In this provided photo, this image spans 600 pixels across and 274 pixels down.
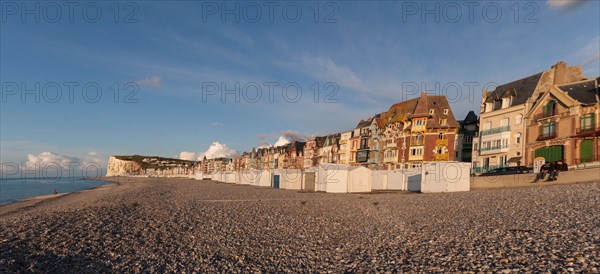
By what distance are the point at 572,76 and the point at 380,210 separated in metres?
40.7

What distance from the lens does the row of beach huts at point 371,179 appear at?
30234mm

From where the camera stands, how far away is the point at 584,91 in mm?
36219

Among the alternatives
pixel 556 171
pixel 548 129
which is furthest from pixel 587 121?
pixel 556 171

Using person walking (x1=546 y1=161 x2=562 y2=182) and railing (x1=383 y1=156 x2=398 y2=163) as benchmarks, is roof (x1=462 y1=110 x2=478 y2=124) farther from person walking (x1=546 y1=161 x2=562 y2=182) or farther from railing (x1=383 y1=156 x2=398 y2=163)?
person walking (x1=546 y1=161 x2=562 y2=182)

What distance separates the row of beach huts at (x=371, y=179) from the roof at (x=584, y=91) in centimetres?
1666

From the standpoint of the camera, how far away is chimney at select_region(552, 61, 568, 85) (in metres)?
43.2

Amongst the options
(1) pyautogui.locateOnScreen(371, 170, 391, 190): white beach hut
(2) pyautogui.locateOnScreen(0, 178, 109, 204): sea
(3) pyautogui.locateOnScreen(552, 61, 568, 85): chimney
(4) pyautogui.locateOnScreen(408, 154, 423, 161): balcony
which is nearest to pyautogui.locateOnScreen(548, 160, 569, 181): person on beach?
(1) pyautogui.locateOnScreen(371, 170, 391, 190): white beach hut

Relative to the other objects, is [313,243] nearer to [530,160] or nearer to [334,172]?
[334,172]

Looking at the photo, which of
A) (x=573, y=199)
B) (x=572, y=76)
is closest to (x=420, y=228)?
(x=573, y=199)

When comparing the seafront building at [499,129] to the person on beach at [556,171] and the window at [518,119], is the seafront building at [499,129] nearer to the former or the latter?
the window at [518,119]

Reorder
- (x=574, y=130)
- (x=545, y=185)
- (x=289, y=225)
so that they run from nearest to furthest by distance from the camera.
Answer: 1. (x=289, y=225)
2. (x=545, y=185)
3. (x=574, y=130)

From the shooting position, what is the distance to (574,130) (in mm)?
35562

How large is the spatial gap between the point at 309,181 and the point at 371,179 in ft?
28.6

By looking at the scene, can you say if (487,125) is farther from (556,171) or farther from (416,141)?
(556,171)
